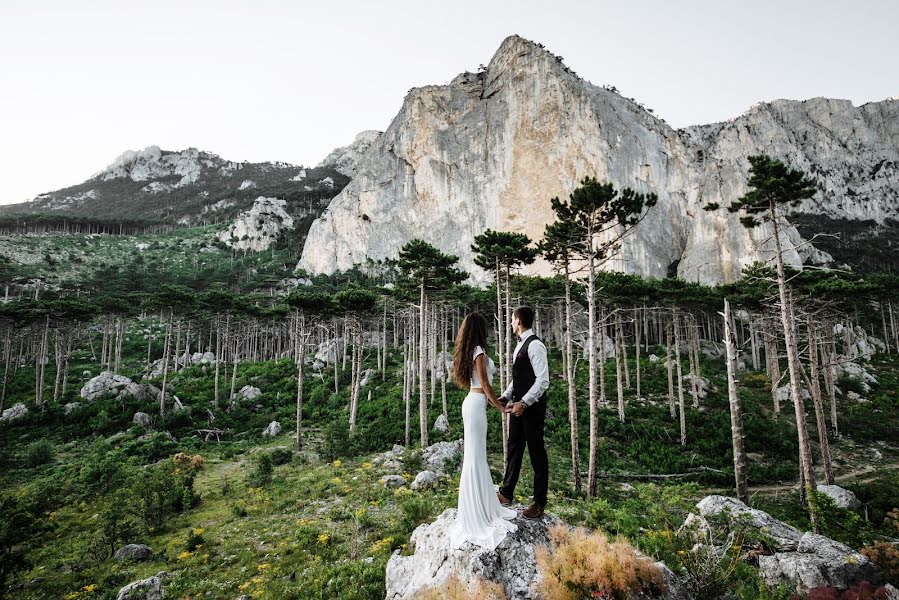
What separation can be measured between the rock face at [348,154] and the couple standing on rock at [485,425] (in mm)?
177510

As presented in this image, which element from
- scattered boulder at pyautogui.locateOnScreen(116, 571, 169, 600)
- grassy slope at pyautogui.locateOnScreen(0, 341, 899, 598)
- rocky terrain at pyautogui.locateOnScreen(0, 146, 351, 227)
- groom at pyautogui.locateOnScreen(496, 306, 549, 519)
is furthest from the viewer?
rocky terrain at pyautogui.locateOnScreen(0, 146, 351, 227)

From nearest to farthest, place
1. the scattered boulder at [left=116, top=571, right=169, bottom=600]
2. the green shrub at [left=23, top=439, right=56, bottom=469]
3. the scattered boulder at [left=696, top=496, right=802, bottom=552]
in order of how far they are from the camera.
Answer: the scattered boulder at [left=696, top=496, right=802, bottom=552], the scattered boulder at [left=116, top=571, right=169, bottom=600], the green shrub at [left=23, top=439, right=56, bottom=469]

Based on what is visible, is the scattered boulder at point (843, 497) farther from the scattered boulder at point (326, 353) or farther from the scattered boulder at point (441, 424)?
the scattered boulder at point (326, 353)

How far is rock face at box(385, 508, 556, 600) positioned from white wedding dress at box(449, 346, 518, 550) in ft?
0.38

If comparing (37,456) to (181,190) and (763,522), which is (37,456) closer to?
(763,522)

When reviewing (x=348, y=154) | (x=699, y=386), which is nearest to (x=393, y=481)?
(x=699, y=386)

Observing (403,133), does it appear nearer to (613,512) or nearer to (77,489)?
(77,489)

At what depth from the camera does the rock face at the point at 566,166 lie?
60906 millimetres

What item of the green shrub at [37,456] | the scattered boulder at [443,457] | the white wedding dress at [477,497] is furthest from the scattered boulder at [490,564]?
the green shrub at [37,456]

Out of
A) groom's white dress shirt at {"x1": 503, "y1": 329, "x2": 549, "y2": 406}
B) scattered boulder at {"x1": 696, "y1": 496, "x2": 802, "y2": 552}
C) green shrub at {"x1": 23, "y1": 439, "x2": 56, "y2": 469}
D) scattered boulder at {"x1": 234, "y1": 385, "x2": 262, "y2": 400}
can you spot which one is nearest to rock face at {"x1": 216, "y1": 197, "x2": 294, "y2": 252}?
scattered boulder at {"x1": 234, "y1": 385, "x2": 262, "y2": 400}

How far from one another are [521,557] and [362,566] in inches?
145

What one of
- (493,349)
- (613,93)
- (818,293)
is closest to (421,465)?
(818,293)

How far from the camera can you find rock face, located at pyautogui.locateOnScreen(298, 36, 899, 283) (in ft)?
200

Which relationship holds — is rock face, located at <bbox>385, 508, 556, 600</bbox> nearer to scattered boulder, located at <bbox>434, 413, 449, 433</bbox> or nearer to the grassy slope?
the grassy slope
